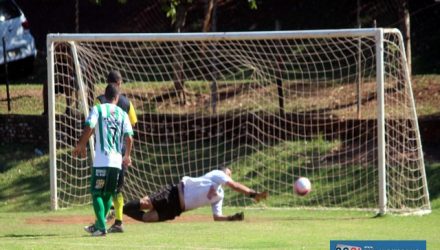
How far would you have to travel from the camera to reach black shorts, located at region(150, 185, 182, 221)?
51.0 feet

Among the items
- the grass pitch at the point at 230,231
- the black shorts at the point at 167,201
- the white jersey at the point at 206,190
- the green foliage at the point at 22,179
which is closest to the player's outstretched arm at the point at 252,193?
the white jersey at the point at 206,190

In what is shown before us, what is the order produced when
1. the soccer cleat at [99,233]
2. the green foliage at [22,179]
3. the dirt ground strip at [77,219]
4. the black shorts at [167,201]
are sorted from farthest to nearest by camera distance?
the green foliage at [22,179] < the dirt ground strip at [77,219] < the black shorts at [167,201] < the soccer cleat at [99,233]

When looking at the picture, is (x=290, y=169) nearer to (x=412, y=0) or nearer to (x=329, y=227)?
(x=329, y=227)

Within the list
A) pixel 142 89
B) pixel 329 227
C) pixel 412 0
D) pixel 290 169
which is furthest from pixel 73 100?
pixel 412 0

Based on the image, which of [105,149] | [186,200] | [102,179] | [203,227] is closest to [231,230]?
[203,227]

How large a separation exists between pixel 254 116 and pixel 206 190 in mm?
7193

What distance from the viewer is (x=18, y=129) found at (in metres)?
23.9

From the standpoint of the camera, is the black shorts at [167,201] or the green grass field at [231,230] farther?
the black shorts at [167,201]

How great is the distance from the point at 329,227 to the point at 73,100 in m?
7.64

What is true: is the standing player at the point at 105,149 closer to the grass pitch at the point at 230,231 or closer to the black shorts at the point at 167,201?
the grass pitch at the point at 230,231

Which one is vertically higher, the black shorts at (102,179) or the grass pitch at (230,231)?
the black shorts at (102,179)

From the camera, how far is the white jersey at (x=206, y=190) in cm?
1527

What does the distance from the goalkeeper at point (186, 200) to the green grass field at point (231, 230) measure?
166mm

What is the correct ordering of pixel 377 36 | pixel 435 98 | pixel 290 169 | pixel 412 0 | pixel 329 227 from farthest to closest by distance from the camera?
pixel 412 0 → pixel 435 98 → pixel 290 169 → pixel 377 36 → pixel 329 227
